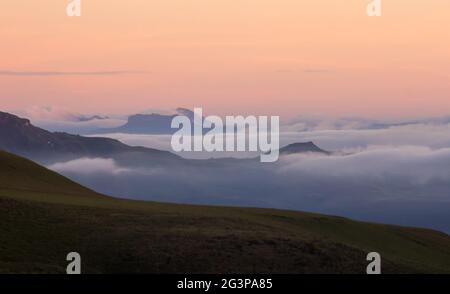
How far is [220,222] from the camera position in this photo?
76.9 metres

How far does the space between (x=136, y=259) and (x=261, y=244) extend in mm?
10357

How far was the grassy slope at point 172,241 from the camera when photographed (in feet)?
207

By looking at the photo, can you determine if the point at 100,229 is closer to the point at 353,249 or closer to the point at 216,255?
the point at 216,255

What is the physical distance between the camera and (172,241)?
6738cm

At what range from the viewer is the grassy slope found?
63188mm
